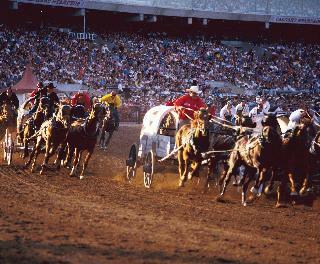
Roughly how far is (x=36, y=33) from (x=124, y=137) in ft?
47.8

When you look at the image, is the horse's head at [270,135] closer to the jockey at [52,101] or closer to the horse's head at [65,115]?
the horse's head at [65,115]

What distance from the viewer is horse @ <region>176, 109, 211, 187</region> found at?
12938 mm

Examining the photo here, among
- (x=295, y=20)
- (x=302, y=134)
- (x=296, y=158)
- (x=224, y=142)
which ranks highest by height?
(x=295, y=20)

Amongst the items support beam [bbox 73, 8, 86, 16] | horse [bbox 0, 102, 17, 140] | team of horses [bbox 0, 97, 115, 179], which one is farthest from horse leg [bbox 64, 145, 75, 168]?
support beam [bbox 73, 8, 86, 16]

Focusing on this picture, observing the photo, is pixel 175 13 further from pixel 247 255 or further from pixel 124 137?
pixel 247 255

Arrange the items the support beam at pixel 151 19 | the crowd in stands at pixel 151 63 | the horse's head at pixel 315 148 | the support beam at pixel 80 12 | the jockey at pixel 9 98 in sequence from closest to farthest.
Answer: the horse's head at pixel 315 148 < the jockey at pixel 9 98 < the crowd in stands at pixel 151 63 < the support beam at pixel 80 12 < the support beam at pixel 151 19

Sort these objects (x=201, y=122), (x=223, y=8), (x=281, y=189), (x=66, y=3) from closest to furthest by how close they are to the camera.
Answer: (x=281, y=189) < (x=201, y=122) < (x=66, y=3) < (x=223, y=8)

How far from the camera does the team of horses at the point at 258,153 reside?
12172 millimetres

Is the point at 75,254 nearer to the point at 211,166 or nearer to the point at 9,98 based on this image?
the point at 211,166

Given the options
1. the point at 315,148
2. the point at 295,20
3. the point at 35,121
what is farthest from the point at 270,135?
the point at 295,20

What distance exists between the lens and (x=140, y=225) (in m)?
9.41

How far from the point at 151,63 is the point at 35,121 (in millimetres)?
23402

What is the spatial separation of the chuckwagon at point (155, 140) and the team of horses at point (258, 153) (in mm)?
756

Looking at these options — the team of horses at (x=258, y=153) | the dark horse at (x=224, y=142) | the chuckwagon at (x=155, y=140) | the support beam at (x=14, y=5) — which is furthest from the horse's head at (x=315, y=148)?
the support beam at (x=14, y=5)
